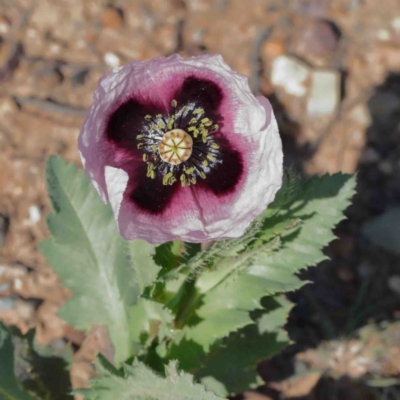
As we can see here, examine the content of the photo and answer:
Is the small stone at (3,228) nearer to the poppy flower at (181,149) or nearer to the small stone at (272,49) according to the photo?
the poppy flower at (181,149)

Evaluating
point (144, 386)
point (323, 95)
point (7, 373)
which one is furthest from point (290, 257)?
point (323, 95)

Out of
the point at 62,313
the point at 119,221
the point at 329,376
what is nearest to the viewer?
the point at 119,221

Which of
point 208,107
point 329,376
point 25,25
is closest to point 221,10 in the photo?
point 25,25

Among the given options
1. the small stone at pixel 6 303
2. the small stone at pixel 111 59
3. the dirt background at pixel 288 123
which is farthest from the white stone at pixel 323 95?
the small stone at pixel 6 303

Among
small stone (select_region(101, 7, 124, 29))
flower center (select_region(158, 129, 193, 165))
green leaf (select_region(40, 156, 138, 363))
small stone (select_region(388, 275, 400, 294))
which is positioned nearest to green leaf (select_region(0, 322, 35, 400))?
green leaf (select_region(40, 156, 138, 363))

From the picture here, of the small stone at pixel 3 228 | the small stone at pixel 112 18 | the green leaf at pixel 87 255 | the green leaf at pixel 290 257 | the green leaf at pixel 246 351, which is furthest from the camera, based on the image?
the small stone at pixel 112 18

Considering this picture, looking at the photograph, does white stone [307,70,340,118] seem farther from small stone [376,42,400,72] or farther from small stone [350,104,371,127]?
small stone [376,42,400,72]

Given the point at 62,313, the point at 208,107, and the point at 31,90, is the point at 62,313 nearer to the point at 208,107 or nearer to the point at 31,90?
the point at 208,107

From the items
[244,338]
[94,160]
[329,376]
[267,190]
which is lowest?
[329,376]
